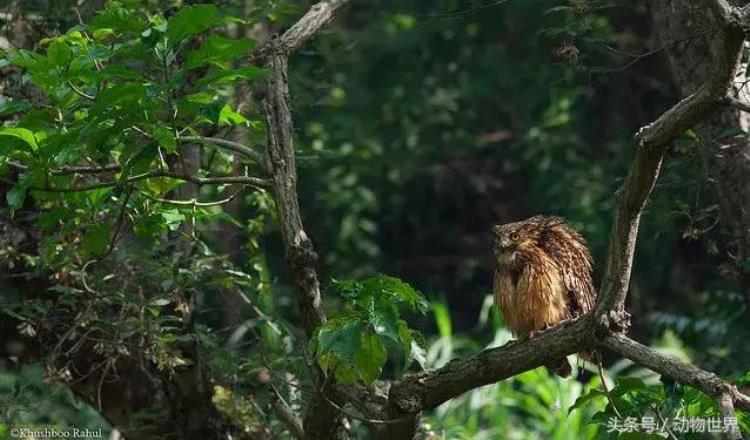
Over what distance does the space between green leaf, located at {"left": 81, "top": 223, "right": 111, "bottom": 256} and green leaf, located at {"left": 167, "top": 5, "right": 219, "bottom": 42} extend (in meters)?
0.89

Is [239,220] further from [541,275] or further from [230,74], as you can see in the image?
[230,74]

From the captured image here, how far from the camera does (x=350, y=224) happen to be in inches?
390

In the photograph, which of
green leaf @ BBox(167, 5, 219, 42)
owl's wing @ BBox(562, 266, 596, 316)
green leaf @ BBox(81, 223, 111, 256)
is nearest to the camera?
green leaf @ BBox(167, 5, 219, 42)

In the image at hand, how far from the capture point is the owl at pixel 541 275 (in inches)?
159

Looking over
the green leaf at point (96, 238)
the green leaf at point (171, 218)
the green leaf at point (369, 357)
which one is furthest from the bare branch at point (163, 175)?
the green leaf at point (369, 357)

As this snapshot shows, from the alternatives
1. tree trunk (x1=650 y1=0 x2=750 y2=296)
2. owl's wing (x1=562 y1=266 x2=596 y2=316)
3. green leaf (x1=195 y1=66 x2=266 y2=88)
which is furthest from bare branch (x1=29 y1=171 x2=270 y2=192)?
tree trunk (x1=650 y1=0 x2=750 y2=296)

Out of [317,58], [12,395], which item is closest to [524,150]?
[317,58]

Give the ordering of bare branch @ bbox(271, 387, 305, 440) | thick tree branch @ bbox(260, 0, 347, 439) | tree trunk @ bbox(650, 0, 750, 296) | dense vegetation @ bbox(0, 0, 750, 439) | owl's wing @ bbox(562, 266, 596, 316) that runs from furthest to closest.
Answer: tree trunk @ bbox(650, 0, 750, 296) → owl's wing @ bbox(562, 266, 596, 316) → bare branch @ bbox(271, 387, 305, 440) → thick tree branch @ bbox(260, 0, 347, 439) → dense vegetation @ bbox(0, 0, 750, 439)

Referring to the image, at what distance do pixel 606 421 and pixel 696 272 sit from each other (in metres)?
3.89

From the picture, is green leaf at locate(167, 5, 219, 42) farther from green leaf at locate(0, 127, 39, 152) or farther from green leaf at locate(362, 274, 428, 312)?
green leaf at locate(362, 274, 428, 312)

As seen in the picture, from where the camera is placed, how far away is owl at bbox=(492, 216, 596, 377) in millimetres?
4035

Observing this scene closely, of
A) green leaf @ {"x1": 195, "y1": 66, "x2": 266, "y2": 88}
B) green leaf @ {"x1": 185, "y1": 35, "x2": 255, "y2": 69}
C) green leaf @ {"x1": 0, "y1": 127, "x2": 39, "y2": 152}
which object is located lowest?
green leaf @ {"x1": 0, "y1": 127, "x2": 39, "y2": 152}

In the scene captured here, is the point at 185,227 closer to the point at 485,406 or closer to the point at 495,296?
the point at 495,296

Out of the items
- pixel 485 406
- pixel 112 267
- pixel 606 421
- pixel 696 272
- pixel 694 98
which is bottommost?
pixel 485 406
